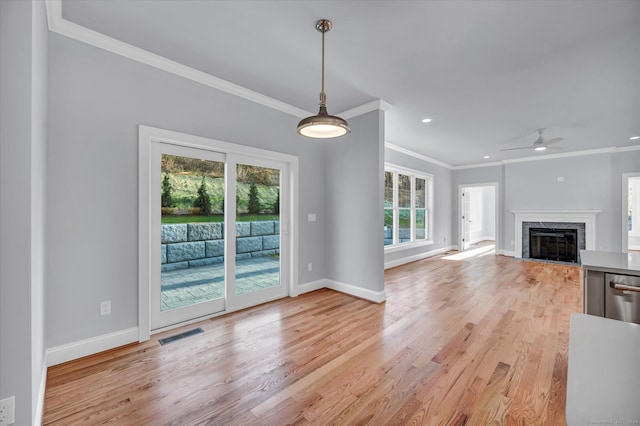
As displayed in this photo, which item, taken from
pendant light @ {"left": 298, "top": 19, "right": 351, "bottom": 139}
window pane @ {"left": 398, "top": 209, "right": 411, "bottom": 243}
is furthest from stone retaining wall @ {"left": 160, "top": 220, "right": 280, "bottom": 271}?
window pane @ {"left": 398, "top": 209, "right": 411, "bottom": 243}

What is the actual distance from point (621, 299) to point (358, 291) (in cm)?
270

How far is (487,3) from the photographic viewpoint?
1.98 metres

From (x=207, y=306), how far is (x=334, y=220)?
2.10 m

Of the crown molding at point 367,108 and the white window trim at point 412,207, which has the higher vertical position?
the crown molding at point 367,108

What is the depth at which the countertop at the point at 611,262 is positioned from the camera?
1.59 metres

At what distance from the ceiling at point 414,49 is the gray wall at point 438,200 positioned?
250 centimetres

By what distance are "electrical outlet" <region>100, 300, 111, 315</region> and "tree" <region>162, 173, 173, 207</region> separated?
3.26 ft

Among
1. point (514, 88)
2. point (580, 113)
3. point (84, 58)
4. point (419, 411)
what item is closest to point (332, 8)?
point (84, 58)

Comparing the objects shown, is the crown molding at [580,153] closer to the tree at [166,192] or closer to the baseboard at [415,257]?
the baseboard at [415,257]

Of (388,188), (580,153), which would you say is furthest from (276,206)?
(580,153)

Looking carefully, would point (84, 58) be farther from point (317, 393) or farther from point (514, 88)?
point (514, 88)

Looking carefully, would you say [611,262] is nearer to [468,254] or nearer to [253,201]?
[253,201]

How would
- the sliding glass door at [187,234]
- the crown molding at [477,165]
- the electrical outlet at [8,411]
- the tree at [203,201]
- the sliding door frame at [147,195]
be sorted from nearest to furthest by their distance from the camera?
1. the electrical outlet at [8,411]
2. the sliding door frame at [147,195]
3. the sliding glass door at [187,234]
4. the tree at [203,201]
5. the crown molding at [477,165]

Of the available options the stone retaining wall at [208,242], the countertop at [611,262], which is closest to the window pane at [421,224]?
the stone retaining wall at [208,242]
